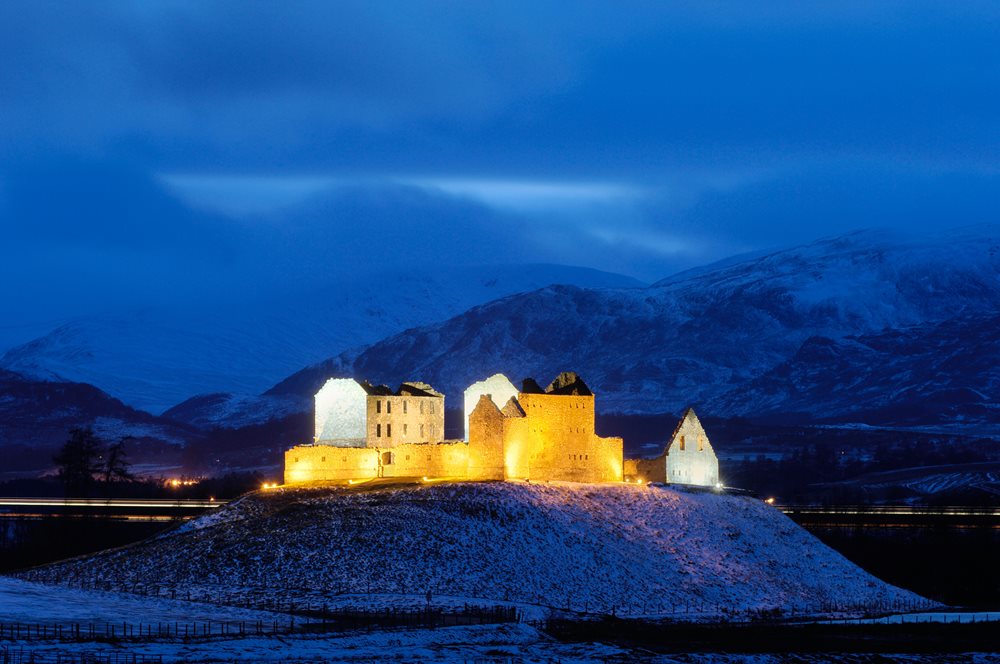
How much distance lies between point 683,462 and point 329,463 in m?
29.6

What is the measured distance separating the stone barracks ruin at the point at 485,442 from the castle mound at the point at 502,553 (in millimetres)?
4737

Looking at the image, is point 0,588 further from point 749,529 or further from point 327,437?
point 749,529

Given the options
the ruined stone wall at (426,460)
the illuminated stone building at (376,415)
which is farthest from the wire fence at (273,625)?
the illuminated stone building at (376,415)

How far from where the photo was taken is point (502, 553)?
10238cm

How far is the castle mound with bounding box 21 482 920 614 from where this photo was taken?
9744 centimetres

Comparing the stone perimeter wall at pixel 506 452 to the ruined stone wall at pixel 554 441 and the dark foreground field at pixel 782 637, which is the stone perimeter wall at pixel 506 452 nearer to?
the ruined stone wall at pixel 554 441

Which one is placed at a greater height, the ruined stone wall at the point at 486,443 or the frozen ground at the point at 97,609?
the ruined stone wall at the point at 486,443

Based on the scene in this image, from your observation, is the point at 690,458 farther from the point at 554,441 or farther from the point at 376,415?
the point at 376,415

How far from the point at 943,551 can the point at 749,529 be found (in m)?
23.0

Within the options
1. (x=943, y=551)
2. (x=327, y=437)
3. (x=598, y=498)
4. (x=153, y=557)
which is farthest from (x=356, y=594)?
(x=943, y=551)

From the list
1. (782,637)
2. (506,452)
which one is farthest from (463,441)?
(782,637)

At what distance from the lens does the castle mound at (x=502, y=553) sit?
320 feet

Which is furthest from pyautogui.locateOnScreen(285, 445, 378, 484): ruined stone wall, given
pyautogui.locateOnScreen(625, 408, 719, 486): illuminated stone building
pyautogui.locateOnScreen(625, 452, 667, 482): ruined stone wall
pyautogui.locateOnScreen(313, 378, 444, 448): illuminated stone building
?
pyautogui.locateOnScreen(625, 408, 719, 486): illuminated stone building

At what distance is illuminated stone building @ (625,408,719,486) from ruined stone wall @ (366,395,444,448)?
17687 millimetres
